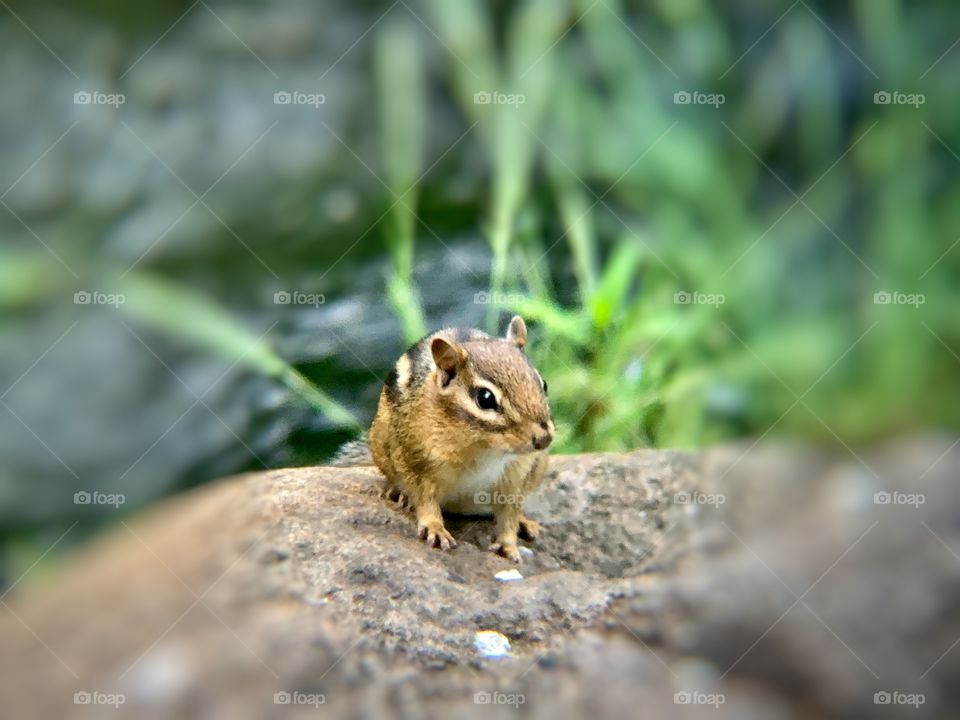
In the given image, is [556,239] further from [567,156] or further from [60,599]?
[60,599]

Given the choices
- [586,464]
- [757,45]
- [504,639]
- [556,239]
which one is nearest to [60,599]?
[504,639]

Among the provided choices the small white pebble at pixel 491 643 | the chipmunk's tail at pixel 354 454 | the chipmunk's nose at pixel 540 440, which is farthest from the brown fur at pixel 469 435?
the small white pebble at pixel 491 643

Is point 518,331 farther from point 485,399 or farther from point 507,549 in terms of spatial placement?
point 507,549

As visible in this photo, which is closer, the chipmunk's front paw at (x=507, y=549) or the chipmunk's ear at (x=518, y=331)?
the chipmunk's front paw at (x=507, y=549)

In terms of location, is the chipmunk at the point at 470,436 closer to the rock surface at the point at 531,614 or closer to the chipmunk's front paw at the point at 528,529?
the chipmunk's front paw at the point at 528,529

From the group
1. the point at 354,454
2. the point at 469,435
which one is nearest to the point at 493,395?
the point at 469,435

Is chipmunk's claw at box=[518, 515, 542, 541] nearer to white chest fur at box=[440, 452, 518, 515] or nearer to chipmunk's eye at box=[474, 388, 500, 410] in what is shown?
white chest fur at box=[440, 452, 518, 515]

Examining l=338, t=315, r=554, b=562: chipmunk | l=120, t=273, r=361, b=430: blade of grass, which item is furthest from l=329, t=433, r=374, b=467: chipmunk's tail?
l=338, t=315, r=554, b=562: chipmunk
